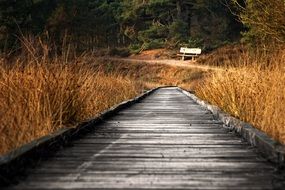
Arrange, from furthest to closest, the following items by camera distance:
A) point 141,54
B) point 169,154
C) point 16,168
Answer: point 141,54 → point 169,154 → point 16,168

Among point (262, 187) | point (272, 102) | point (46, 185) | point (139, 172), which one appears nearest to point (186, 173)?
point (139, 172)

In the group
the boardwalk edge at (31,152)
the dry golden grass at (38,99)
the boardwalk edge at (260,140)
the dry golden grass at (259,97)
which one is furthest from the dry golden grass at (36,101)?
the dry golden grass at (259,97)

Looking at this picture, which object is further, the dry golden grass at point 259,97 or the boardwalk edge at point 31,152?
the dry golden grass at point 259,97

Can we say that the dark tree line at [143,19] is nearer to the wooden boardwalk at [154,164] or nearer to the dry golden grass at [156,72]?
the dry golden grass at [156,72]

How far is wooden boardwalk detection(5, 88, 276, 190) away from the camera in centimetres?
413

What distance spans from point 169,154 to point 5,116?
1.85m

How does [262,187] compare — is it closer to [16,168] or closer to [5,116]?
[16,168]

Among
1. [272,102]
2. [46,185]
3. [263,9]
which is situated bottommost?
[46,185]

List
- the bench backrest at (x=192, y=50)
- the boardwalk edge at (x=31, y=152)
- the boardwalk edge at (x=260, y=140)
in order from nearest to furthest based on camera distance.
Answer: the boardwalk edge at (x=31, y=152)
the boardwalk edge at (x=260, y=140)
the bench backrest at (x=192, y=50)

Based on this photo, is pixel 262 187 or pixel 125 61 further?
pixel 125 61

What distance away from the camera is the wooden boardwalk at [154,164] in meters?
4.13

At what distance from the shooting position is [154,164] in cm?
498

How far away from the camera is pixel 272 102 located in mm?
7098

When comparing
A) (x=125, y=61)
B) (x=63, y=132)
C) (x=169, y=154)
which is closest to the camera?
(x=169, y=154)
